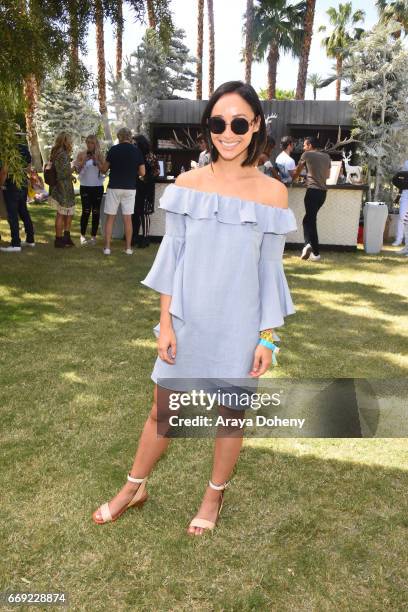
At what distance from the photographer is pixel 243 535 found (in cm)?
254

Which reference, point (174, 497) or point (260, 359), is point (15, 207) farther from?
point (260, 359)

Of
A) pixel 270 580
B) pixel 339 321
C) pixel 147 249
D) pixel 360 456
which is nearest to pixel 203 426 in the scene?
pixel 360 456

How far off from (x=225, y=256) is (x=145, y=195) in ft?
24.8

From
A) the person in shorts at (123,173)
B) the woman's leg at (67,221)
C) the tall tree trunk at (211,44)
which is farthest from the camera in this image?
the tall tree trunk at (211,44)

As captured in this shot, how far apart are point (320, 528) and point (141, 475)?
88 centimetres

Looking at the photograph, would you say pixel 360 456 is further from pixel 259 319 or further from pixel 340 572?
pixel 259 319

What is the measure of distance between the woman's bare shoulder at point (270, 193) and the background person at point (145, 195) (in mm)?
7105

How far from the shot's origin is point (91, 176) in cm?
915

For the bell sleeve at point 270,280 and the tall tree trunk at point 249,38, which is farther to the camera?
the tall tree trunk at point 249,38

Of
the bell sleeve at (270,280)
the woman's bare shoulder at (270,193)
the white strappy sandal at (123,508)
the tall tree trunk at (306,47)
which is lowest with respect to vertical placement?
the white strappy sandal at (123,508)

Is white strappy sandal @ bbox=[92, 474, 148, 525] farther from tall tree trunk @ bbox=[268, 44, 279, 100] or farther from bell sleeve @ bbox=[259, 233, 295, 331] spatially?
tall tree trunk @ bbox=[268, 44, 279, 100]

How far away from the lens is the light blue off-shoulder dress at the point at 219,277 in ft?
6.81

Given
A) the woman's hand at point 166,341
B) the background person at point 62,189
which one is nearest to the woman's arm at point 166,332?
the woman's hand at point 166,341

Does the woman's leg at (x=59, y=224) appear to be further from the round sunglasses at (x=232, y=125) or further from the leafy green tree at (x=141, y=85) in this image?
the leafy green tree at (x=141, y=85)
